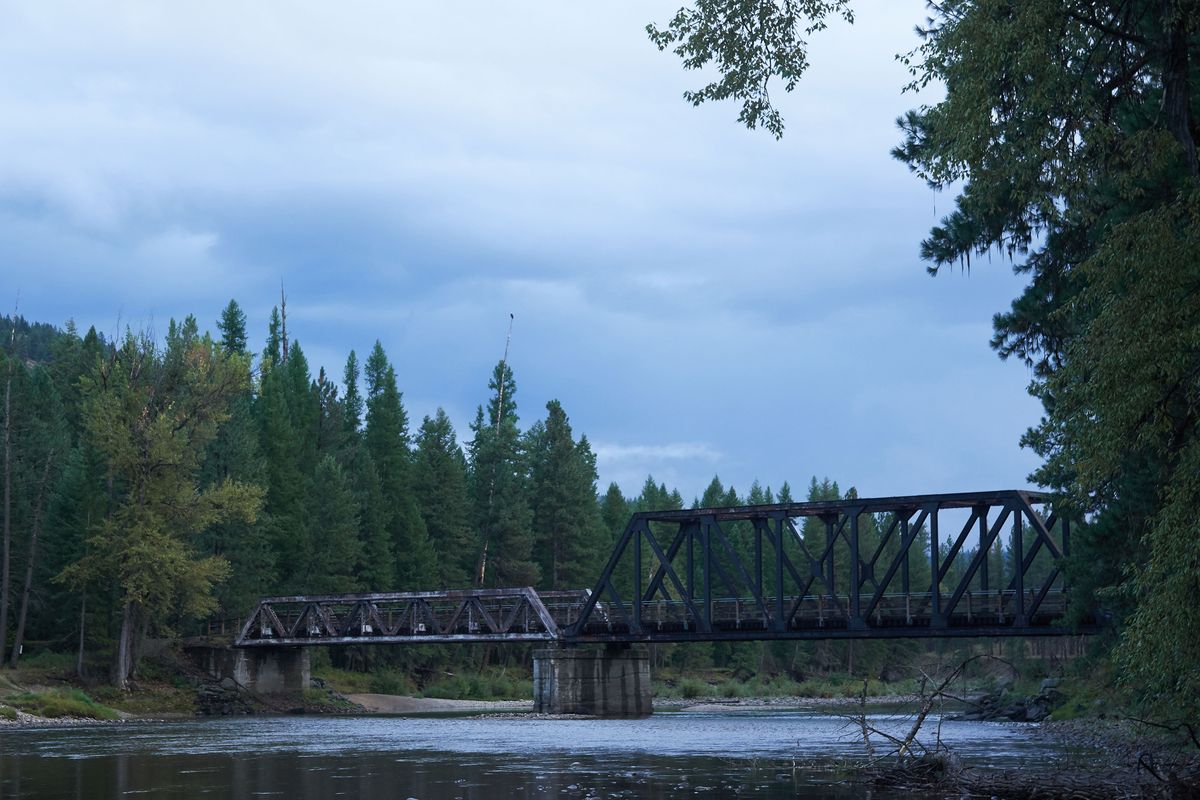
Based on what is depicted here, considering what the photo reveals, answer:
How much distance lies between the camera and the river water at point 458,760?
18312 mm

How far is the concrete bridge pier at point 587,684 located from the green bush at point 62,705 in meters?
16.7

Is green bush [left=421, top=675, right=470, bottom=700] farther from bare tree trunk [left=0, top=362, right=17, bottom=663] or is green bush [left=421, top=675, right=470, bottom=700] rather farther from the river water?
the river water

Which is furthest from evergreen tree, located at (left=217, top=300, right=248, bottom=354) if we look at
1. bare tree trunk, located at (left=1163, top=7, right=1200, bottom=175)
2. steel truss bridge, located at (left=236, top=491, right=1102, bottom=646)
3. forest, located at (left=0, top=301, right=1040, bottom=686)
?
bare tree trunk, located at (left=1163, top=7, right=1200, bottom=175)

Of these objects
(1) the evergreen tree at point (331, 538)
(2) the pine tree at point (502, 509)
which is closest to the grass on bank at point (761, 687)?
(2) the pine tree at point (502, 509)

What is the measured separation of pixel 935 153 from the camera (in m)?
17.6

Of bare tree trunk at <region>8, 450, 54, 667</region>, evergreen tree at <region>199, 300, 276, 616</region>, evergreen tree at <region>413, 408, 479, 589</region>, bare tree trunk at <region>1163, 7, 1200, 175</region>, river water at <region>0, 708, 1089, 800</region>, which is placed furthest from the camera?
evergreen tree at <region>413, 408, 479, 589</region>

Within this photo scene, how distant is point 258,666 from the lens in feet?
216

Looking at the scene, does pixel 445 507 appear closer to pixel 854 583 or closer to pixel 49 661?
pixel 49 661

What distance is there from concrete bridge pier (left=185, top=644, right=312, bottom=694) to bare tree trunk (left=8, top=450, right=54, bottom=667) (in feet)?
24.1

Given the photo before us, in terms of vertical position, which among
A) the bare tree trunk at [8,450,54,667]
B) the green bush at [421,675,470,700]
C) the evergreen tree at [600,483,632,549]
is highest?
the evergreen tree at [600,483,632,549]

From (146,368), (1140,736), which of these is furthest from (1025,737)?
(146,368)

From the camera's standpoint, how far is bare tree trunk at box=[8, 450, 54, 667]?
202ft

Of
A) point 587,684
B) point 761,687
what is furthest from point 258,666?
point 761,687

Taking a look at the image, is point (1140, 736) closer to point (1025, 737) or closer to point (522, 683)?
point (1025, 737)
